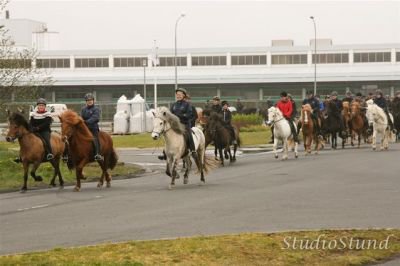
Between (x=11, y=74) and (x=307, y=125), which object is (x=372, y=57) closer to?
(x=307, y=125)

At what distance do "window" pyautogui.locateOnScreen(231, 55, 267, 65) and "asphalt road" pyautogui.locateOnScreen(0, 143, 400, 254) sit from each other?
9013cm

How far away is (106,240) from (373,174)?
485 inches

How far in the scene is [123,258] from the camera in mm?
10109

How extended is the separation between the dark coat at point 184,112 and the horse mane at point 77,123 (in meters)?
2.30

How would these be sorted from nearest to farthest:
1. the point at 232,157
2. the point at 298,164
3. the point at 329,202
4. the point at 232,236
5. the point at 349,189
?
the point at 232,236
the point at 329,202
the point at 349,189
the point at 298,164
the point at 232,157

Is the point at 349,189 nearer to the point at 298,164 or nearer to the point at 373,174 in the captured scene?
→ the point at 373,174

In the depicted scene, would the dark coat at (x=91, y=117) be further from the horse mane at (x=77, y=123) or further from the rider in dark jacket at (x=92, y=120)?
the horse mane at (x=77, y=123)

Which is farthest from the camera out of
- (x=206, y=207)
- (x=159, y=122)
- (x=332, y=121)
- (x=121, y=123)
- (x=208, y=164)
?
(x=121, y=123)

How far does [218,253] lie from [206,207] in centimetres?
538

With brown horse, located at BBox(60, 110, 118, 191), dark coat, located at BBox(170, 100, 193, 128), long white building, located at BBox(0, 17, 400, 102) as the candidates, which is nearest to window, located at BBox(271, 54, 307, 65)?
long white building, located at BBox(0, 17, 400, 102)

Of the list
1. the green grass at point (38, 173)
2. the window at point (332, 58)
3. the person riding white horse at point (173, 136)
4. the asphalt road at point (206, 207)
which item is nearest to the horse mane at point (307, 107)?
the asphalt road at point (206, 207)

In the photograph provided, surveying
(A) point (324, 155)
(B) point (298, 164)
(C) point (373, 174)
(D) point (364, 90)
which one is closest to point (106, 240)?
(C) point (373, 174)

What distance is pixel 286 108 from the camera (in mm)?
30906

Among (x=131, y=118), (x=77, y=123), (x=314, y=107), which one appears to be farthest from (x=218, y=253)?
(x=131, y=118)
